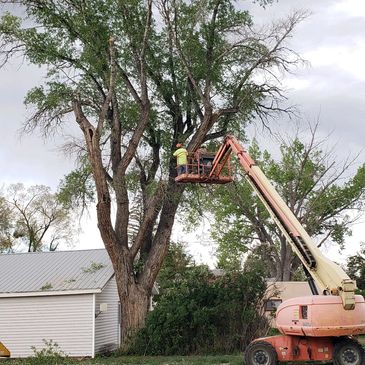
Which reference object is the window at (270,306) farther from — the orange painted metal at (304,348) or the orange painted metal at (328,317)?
the orange painted metal at (328,317)

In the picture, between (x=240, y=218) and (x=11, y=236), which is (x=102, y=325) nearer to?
(x=240, y=218)

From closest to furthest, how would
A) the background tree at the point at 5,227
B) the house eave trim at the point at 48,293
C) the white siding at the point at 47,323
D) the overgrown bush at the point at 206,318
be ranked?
the overgrown bush at the point at 206,318 < the house eave trim at the point at 48,293 < the white siding at the point at 47,323 < the background tree at the point at 5,227

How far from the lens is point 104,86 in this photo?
23.9 m

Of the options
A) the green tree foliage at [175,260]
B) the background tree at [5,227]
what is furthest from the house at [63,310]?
the background tree at [5,227]

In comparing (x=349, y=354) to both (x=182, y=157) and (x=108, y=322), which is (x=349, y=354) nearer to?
(x=182, y=157)

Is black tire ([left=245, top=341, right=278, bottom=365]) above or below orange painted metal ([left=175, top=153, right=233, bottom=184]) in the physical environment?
below

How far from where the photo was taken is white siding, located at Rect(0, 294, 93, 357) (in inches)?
958

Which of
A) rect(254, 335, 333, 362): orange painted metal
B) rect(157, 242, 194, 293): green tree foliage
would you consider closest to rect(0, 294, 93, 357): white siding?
rect(254, 335, 333, 362): orange painted metal

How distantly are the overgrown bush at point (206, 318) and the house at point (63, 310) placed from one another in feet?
11.0

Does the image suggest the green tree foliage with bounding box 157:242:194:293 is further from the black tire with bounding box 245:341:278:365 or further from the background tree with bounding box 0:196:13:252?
the black tire with bounding box 245:341:278:365

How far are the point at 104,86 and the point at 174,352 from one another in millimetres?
10844

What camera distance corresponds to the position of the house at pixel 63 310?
24.4m

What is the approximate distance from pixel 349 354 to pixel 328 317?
3.80 feet

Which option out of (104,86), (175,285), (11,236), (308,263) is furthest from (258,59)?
(11,236)
